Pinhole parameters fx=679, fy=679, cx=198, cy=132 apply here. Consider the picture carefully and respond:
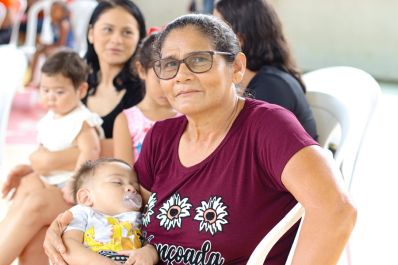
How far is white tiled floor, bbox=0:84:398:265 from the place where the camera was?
3.31 metres

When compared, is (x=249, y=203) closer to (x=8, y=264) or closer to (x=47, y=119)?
(x=8, y=264)

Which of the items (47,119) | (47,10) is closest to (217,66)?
(47,119)

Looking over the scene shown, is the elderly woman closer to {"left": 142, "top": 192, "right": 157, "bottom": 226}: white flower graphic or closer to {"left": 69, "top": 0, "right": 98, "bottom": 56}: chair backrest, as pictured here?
{"left": 142, "top": 192, "right": 157, "bottom": 226}: white flower graphic

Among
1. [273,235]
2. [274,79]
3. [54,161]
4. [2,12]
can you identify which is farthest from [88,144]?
[2,12]

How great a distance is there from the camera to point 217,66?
5.50ft

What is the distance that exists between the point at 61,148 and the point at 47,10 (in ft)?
20.0

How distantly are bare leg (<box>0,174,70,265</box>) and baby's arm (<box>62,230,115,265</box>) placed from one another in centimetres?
32

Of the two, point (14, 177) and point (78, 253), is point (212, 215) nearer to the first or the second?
point (78, 253)

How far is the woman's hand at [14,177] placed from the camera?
95.5 inches

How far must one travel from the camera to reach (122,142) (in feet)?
7.79

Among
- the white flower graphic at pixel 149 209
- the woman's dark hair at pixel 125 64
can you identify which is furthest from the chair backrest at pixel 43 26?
the white flower graphic at pixel 149 209

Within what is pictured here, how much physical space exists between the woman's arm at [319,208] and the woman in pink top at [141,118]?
0.98 metres

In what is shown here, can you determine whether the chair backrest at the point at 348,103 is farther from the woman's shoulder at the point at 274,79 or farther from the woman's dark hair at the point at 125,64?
the woman's dark hair at the point at 125,64

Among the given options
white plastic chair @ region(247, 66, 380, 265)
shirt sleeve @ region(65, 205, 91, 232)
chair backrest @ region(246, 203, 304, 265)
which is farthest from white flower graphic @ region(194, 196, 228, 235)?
white plastic chair @ region(247, 66, 380, 265)
